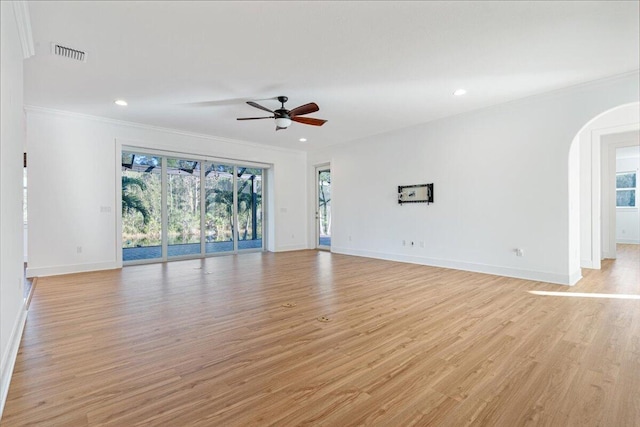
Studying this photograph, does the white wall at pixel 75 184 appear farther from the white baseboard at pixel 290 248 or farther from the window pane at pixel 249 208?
the white baseboard at pixel 290 248

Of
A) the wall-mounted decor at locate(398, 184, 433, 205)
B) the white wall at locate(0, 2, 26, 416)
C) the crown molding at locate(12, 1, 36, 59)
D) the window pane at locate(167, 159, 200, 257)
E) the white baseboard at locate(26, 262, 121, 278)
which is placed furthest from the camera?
the window pane at locate(167, 159, 200, 257)

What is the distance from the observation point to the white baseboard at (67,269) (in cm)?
508

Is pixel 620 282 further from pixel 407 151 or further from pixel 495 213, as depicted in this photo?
pixel 407 151

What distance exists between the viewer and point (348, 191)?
7766 millimetres

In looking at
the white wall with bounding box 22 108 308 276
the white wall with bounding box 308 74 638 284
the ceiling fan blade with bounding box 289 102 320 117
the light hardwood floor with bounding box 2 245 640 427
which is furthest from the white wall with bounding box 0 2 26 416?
the white wall with bounding box 308 74 638 284

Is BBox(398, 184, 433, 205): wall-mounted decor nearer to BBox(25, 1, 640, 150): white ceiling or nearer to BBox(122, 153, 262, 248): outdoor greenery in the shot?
BBox(25, 1, 640, 150): white ceiling

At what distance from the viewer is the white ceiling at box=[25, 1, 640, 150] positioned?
8.52ft

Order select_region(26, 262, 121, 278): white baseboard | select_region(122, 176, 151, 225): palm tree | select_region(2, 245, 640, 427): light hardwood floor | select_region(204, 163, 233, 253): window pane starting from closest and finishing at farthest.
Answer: select_region(2, 245, 640, 427): light hardwood floor < select_region(26, 262, 121, 278): white baseboard < select_region(122, 176, 151, 225): palm tree < select_region(204, 163, 233, 253): window pane

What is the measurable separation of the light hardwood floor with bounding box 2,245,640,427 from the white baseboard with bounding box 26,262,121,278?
1144 mm

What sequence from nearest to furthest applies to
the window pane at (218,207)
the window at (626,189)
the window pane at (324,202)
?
the window pane at (218,207), the window pane at (324,202), the window at (626,189)

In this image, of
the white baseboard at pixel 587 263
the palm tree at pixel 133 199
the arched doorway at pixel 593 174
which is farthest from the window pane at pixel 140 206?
the white baseboard at pixel 587 263

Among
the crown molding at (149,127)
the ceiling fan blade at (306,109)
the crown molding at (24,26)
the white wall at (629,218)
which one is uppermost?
the crown molding at (149,127)

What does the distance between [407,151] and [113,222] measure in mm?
6178

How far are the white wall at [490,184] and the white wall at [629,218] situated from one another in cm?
743
